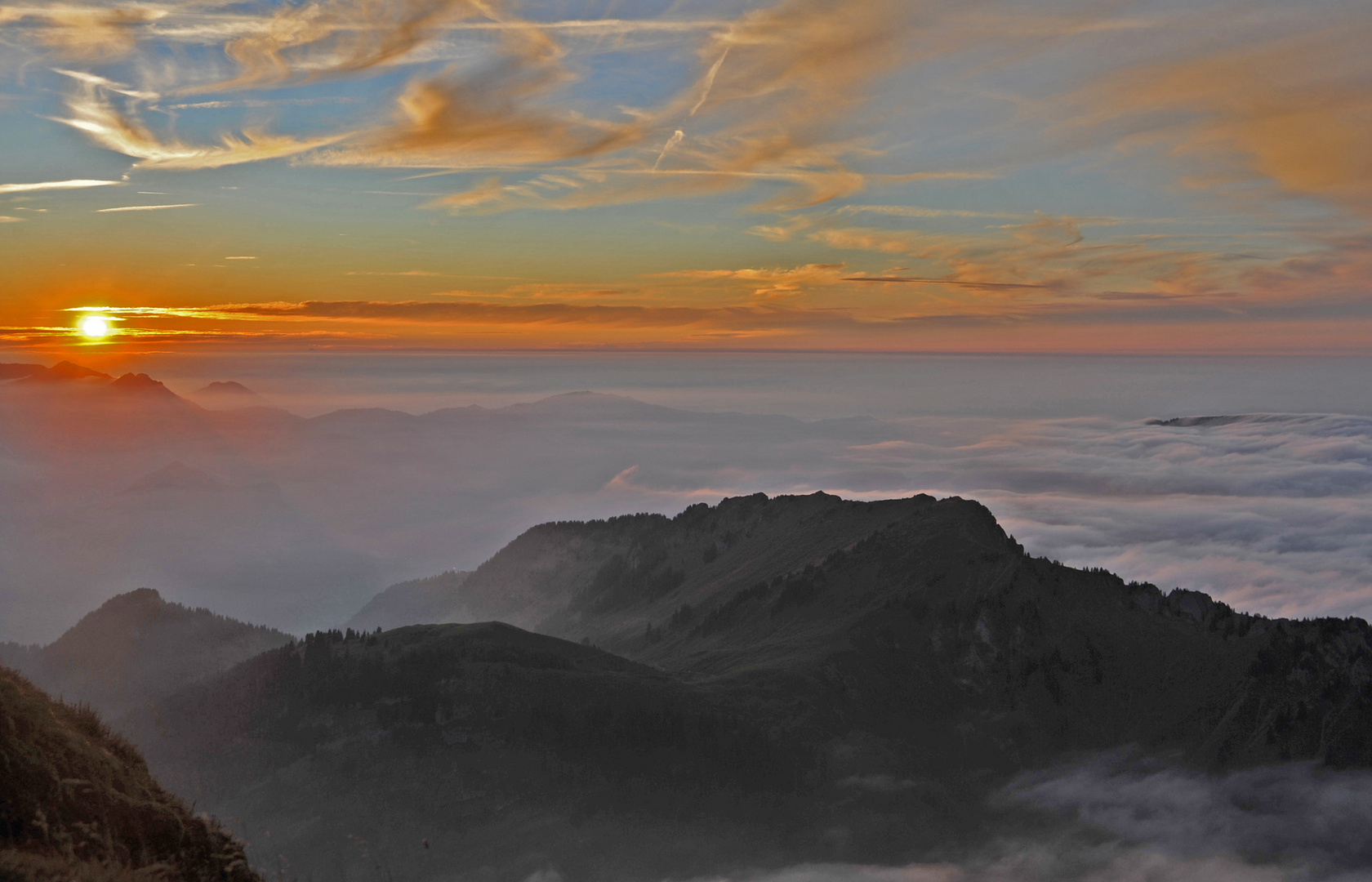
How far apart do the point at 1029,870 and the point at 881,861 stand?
31.5 meters

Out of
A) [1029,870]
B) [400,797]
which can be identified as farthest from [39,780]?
[1029,870]

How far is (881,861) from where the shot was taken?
19312 cm

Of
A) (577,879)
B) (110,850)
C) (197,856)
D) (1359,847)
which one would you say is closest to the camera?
(110,850)

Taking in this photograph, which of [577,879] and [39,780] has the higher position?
[39,780]

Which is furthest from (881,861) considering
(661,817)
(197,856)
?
(197,856)

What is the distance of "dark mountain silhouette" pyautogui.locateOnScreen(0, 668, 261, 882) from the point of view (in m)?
21.4

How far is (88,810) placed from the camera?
76.7 ft

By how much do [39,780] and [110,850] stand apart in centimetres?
449

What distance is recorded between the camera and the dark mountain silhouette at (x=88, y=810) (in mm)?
21438

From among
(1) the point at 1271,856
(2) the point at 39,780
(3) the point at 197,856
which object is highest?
(2) the point at 39,780

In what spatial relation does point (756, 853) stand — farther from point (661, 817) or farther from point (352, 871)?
point (352, 871)

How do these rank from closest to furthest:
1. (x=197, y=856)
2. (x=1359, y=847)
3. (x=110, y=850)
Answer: (x=110, y=850), (x=197, y=856), (x=1359, y=847)

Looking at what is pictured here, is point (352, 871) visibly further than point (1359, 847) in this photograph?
No

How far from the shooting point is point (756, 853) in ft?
625
